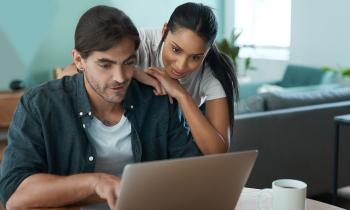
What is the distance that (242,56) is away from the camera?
661 centimetres

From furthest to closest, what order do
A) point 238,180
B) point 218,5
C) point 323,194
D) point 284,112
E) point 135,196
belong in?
point 218,5 → point 323,194 → point 284,112 → point 238,180 → point 135,196

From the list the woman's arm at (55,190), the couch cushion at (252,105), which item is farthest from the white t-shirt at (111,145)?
the couch cushion at (252,105)

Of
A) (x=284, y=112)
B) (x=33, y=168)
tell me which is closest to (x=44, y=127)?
(x=33, y=168)

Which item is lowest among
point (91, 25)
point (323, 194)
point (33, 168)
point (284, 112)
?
point (323, 194)

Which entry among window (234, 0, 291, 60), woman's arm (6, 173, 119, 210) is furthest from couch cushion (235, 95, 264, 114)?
window (234, 0, 291, 60)

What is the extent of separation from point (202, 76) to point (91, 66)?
53 cm

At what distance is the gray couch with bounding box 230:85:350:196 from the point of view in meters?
3.14

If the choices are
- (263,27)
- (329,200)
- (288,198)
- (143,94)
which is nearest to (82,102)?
(143,94)

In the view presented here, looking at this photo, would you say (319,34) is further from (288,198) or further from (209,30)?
(288,198)

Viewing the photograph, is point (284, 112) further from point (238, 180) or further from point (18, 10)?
point (18, 10)

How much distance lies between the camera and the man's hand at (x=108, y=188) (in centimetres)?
127

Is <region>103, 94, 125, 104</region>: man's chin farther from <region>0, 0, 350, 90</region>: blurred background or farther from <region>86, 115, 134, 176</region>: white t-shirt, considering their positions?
<region>0, 0, 350, 90</region>: blurred background

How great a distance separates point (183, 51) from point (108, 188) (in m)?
0.55

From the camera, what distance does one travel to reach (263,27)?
6363mm
